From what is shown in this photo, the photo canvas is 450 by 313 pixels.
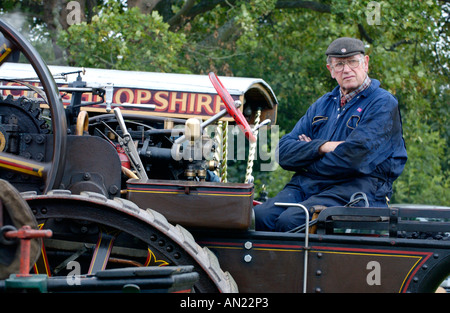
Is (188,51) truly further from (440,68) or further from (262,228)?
(262,228)

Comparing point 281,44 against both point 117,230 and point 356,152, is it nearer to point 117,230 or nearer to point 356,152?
point 356,152

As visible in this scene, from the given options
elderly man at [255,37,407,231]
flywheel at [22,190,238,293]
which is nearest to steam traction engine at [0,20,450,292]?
flywheel at [22,190,238,293]

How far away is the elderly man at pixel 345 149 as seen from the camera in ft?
11.5

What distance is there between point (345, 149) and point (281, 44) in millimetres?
11156

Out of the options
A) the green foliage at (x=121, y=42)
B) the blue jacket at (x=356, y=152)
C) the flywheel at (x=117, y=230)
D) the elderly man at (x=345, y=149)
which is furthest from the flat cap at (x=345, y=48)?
the green foliage at (x=121, y=42)

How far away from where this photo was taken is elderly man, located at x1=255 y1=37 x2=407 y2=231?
3508mm

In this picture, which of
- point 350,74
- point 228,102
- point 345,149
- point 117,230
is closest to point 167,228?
point 117,230

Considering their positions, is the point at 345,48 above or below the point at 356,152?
above

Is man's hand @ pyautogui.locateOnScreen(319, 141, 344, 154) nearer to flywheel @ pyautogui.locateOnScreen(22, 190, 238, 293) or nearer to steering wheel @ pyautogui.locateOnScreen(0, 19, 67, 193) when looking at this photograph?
flywheel @ pyautogui.locateOnScreen(22, 190, 238, 293)

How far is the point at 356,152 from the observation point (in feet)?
11.4

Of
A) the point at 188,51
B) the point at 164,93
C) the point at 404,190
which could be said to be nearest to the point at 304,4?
the point at 188,51

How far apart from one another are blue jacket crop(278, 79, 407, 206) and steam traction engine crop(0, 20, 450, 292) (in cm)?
27

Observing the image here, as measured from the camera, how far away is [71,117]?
12.6 ft

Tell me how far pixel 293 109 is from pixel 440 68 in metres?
3.25
